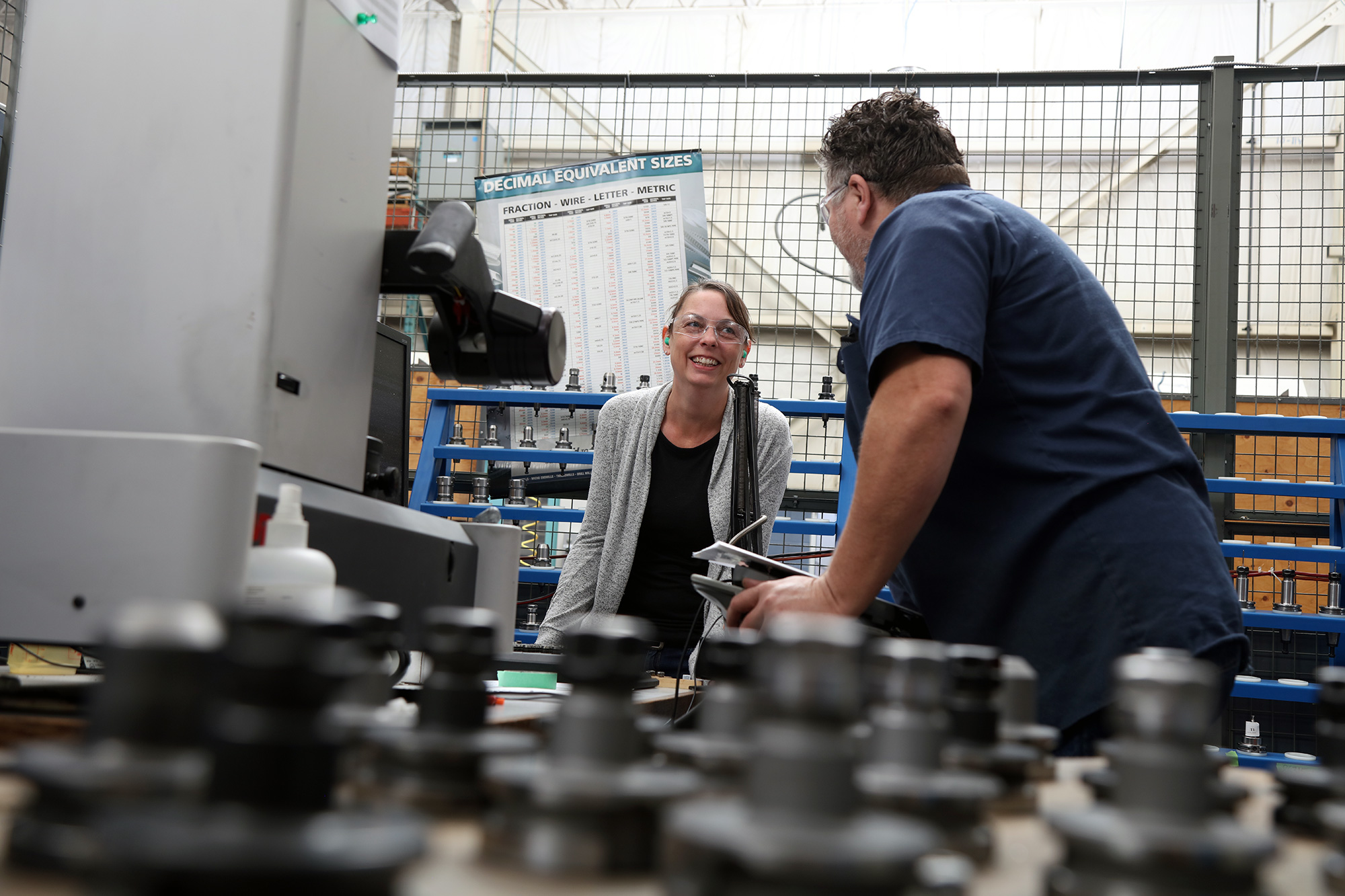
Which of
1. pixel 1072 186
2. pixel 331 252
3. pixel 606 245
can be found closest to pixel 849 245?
pixel 331 252

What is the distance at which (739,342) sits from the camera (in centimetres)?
252

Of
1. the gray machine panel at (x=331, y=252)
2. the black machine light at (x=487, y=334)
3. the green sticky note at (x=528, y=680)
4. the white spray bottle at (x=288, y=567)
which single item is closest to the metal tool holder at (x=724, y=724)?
the white spray bottle at (x=288, y=567)

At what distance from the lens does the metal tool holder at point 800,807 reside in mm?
230

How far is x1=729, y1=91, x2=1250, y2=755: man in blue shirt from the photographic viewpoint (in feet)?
3.50

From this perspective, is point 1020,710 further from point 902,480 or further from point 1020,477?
point 1020,477

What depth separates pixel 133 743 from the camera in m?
0.25

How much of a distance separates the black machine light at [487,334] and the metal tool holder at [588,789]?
67cm

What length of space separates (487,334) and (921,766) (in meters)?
0.75

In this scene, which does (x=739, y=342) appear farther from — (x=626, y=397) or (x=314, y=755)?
(x=314, y=755)

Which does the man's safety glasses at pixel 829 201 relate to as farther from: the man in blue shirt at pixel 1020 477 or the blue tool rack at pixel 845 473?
the blue tool rack at pixel 845 473

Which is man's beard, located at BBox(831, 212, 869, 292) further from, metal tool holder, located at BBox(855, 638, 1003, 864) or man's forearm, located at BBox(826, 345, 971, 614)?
metal tool holder, located at BBox(855, 638, 1003, 864)

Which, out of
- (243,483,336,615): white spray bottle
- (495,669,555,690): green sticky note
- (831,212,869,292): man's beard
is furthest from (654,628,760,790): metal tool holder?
(831,212,869,292): man's beard

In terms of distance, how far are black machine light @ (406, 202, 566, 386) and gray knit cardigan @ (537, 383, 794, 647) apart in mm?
1173

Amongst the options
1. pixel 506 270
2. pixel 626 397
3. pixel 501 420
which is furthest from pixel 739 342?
pixel 506 270
